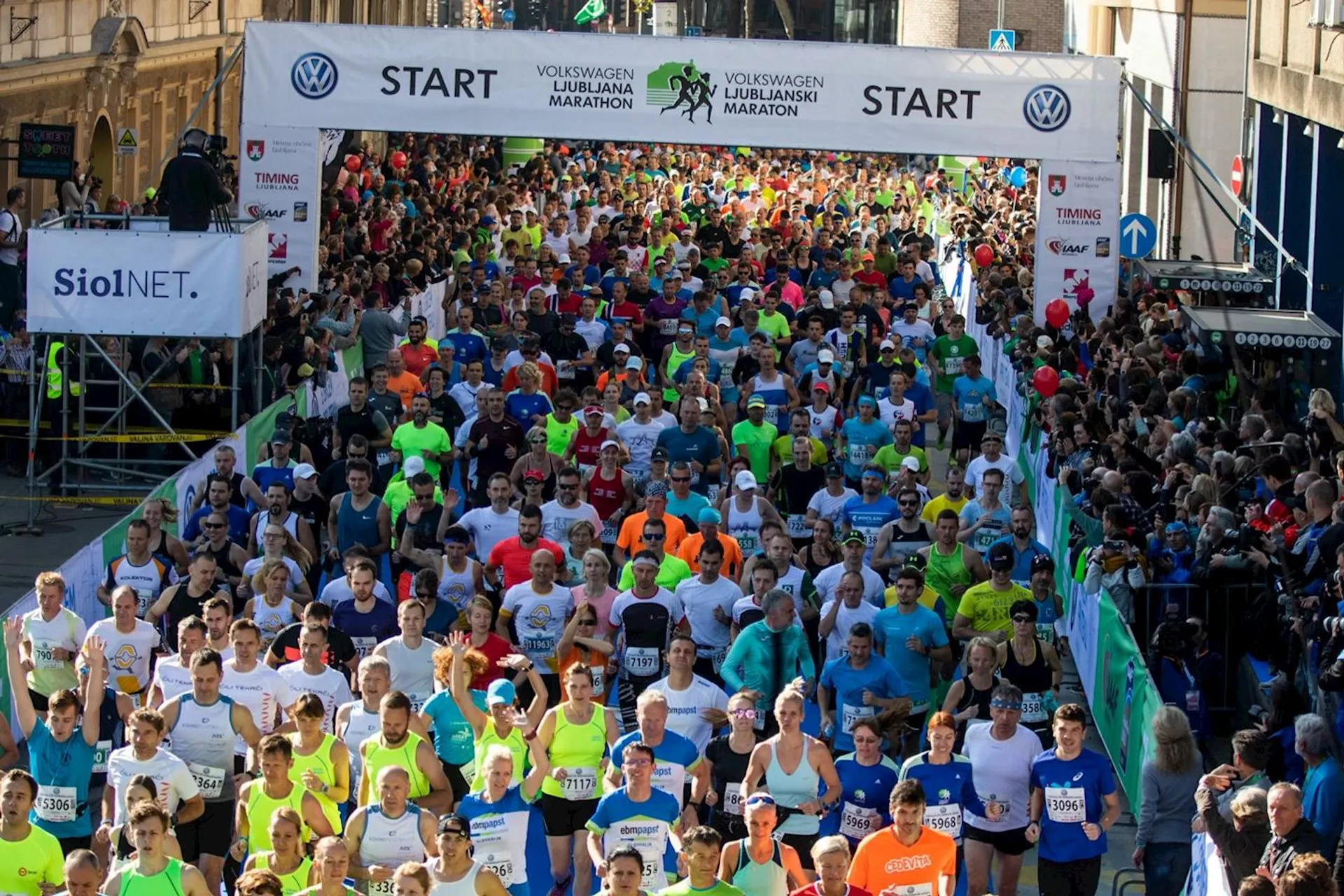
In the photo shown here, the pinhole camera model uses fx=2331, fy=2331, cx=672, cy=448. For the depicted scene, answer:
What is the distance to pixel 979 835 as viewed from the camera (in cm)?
1099

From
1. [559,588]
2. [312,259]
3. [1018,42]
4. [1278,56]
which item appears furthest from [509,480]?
[1018,42]

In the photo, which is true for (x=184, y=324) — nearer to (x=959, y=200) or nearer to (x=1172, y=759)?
(x=1172, y=759)

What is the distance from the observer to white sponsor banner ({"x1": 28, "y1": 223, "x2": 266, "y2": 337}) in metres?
18.6

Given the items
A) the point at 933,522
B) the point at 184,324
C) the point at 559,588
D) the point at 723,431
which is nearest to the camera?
the point at 559,588

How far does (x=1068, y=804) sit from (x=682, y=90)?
43.9ft

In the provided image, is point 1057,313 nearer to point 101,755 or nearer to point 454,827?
point 101,755

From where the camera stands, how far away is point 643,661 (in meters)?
12.9

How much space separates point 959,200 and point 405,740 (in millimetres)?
28138

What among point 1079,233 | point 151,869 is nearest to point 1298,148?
point 1079,233

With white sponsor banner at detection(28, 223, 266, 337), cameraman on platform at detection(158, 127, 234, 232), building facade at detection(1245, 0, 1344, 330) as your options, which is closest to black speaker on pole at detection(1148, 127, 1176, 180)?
building facade at detection(1245, 0, 1344, 330)

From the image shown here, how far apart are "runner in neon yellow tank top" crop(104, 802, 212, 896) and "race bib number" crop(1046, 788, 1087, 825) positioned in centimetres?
383

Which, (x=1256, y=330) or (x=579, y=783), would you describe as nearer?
(x=579, y=783)

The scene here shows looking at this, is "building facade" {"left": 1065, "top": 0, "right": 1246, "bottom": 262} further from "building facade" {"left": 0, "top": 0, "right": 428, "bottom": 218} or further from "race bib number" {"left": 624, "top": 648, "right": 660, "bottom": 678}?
"race bib number" {"left": 624, "top": 648, "right": 660, "bottom": 678}

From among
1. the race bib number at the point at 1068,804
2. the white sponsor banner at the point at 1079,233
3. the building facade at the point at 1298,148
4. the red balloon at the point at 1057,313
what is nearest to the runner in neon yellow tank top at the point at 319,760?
the race bib number at the point at 1068,804
